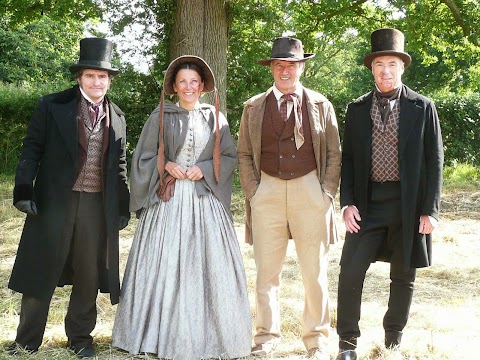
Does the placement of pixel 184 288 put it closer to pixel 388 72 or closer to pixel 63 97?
pixel 63 97

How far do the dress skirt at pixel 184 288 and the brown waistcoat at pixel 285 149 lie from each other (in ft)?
1.57

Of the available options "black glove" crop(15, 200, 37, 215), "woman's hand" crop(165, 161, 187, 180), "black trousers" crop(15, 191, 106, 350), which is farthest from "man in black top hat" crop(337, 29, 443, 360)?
"black glove" crop(15, 200, 37, 215)

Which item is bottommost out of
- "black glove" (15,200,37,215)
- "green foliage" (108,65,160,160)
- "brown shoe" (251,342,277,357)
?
"brown shoe" (251,342,277,357)

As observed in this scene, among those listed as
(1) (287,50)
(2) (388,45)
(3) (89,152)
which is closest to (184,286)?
(3) (89,152)

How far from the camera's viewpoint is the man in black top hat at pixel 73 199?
3773 mm

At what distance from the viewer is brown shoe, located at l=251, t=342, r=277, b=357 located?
3.94 m

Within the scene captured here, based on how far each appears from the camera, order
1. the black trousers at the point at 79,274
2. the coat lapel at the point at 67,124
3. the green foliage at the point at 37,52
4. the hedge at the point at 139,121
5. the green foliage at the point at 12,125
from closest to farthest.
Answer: the coat lapel at the point at 67,124 → the black trousers at the point at 79,274 → the hedge at the point at 139,121 → the green foliage at the point at 12,125 → the green foliage at the point at 37,52

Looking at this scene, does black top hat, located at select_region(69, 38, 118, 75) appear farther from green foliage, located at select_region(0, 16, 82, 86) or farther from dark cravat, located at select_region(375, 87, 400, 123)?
green foliage, located at select_region(0, 16, 82, 86)

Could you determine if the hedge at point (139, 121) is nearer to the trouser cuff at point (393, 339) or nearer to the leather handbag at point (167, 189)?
the leather handbag at point (167, 189)

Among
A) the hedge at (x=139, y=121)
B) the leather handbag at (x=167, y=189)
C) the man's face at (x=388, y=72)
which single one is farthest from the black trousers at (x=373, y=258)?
the hedge at (x=139, y=121)

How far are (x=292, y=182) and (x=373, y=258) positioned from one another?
2.19ft

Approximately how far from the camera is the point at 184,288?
12.6 ft

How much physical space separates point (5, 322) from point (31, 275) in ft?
2.81

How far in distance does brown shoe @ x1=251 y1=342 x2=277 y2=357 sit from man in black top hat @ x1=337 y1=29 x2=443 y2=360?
481 millimetres
